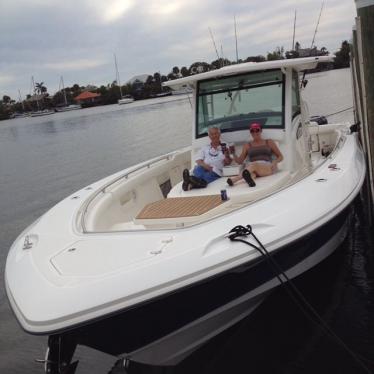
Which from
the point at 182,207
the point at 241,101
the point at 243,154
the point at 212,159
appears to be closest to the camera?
the point at 182,207

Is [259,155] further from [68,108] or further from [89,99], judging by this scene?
[68,108]

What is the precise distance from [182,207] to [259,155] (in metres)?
1.42

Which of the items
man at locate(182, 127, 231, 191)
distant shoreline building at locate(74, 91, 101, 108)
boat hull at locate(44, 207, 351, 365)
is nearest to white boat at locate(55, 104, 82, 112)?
distant shoreline building at locate(74, 91, 101, 108)

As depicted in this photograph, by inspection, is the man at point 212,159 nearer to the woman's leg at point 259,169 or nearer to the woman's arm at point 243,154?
the woman's arm at point 243,154

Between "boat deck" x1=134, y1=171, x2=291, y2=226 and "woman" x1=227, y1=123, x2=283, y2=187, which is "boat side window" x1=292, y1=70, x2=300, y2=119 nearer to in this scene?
"woman" x1=227, y1=123, x2=283, y2=187

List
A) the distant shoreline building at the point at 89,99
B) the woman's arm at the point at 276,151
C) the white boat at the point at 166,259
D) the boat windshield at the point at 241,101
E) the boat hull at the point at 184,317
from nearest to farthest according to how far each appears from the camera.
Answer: the white boat at the point at 166,259 → the boat hull at the point at 184,317 → the woman's arm at the point at 276,151 → the boat windshield at the point at 241,101 → the distant shoreline building at the point at 89,99

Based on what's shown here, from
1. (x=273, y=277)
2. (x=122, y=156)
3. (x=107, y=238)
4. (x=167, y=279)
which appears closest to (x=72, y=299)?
(x=167, y=279)

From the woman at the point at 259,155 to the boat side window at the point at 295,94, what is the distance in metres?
0.59

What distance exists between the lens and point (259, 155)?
5930 mm

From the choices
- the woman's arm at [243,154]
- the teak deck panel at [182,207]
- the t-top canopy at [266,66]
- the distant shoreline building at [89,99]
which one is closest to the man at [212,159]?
the woman's arm at [243,154]

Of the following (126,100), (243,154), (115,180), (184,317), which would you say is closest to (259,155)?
(243,154)

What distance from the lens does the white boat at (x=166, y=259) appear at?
3.43 m

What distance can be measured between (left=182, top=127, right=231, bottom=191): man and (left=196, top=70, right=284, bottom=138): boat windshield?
34 cm

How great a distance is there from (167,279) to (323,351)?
1.98 metres
